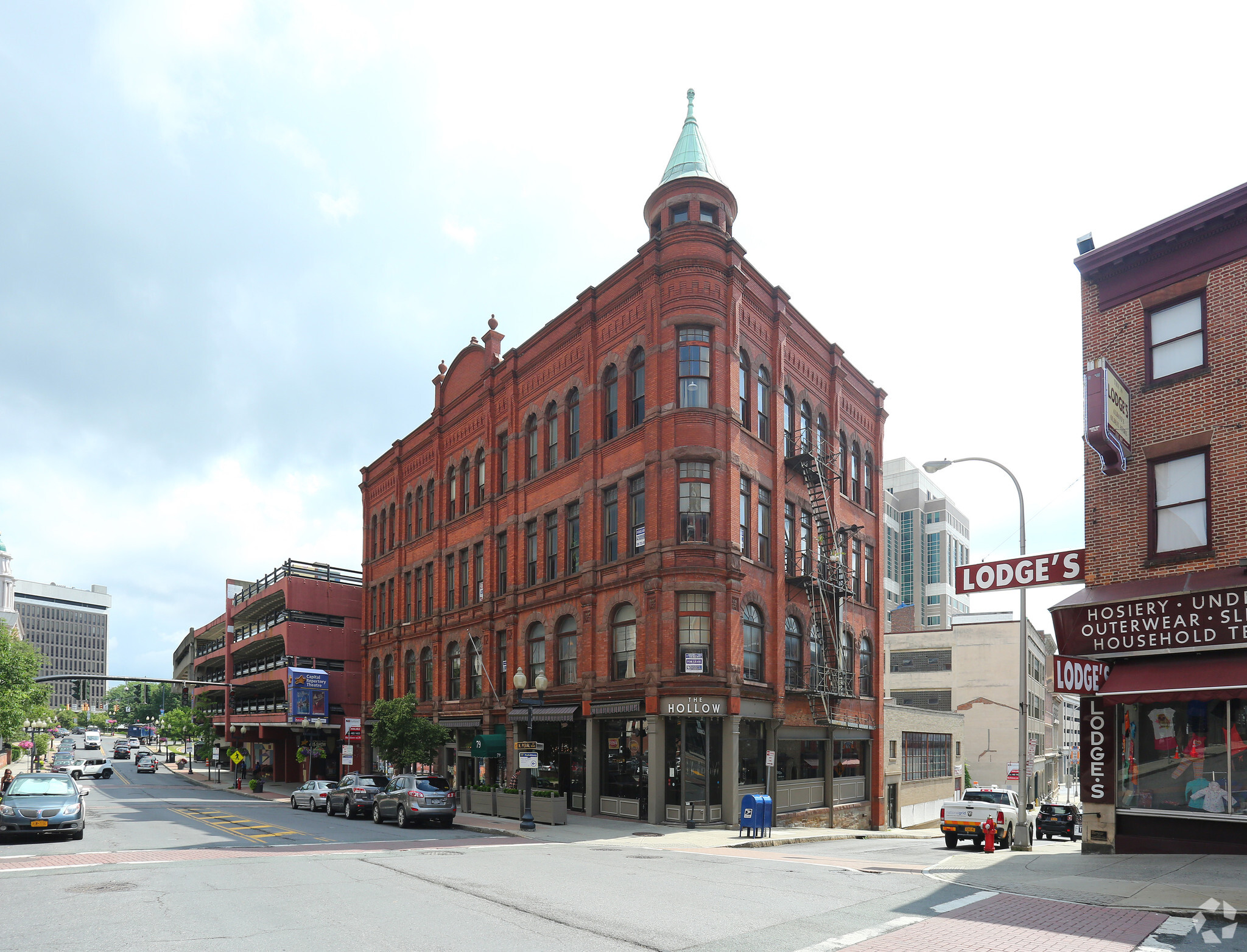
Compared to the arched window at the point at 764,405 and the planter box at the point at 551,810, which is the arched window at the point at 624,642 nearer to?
the planter box at the point at 551,810

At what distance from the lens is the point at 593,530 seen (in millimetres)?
34344

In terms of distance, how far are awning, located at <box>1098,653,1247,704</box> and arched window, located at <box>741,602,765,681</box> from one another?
45.3 feet

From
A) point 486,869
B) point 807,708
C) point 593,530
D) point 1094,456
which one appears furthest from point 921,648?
point 486,869

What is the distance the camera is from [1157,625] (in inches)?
727

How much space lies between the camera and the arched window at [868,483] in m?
42.6

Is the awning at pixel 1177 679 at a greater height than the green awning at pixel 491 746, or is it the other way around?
the awning at pixel 1177 679

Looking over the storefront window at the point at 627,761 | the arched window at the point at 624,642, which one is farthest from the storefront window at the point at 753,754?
the arched window at the point at 624,642

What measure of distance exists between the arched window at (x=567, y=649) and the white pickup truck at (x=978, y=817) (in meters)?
13.5

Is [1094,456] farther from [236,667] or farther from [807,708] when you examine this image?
[236,667]

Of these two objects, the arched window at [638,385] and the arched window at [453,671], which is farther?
the arched window at [453,671]

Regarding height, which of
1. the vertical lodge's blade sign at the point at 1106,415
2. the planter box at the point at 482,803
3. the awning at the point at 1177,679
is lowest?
the planter box at the point at 482,803

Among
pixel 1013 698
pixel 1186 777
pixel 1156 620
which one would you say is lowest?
pixel 1013 698

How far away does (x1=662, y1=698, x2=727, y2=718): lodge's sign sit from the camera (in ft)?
96.2

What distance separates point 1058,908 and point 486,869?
9464 mm
